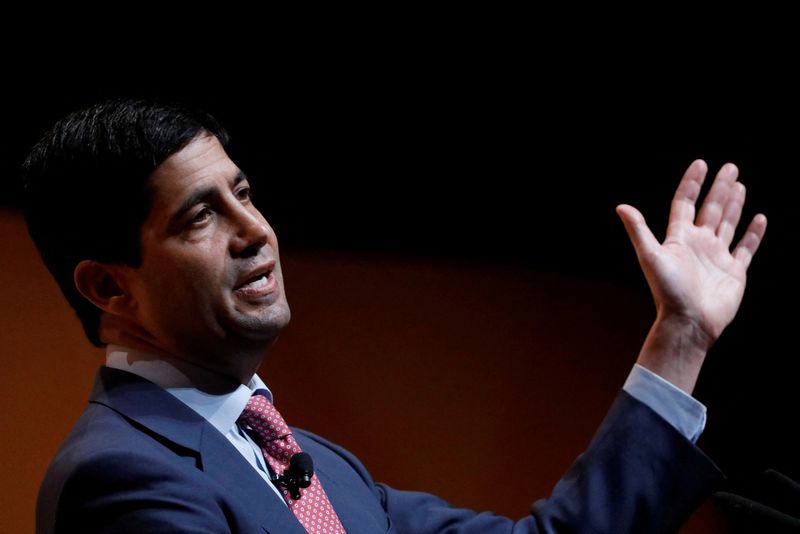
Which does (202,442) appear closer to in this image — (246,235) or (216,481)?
(216,481)

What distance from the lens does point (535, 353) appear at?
2.32 meters

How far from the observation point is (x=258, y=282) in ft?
4.13

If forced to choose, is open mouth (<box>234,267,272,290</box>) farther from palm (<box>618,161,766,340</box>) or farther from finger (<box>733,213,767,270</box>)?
finger (<box>733,213,767,270</box>)

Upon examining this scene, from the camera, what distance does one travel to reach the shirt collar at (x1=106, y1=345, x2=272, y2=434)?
1.23 metres

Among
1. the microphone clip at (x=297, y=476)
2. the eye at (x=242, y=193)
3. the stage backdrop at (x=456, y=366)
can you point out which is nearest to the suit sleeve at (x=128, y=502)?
the microphone clip at (x=297, y=476)

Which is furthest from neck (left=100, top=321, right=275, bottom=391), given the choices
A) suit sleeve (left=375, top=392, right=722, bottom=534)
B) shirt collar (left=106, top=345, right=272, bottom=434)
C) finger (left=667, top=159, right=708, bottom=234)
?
finger (left=667, top=159, right=708, bottom=234)

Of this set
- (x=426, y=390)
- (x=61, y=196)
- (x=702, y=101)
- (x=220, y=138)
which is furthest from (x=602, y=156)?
(x=61, y=196)

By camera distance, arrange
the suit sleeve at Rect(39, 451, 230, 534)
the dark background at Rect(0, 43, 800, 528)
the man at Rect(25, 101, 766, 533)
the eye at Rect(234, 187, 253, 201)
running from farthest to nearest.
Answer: the dark background at Rect(0, 43, 800, 528) < the eye at Rect(234, 187, 253, 201) < the man at Rect(25, 101, 766, 533) < the suit sleeve at Rect(39, 451, 230, 534)

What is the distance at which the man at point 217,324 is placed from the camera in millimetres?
1199

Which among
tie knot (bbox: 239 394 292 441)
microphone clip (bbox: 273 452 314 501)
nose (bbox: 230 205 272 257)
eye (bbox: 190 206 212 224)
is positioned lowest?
microphone clip (bbox: 273 452 314 501)

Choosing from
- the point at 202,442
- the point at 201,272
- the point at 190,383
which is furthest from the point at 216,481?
the point at 201,272

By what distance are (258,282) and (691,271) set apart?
57cm

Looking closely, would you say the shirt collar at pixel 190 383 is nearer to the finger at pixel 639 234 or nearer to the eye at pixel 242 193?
the eye at pixel 242 193

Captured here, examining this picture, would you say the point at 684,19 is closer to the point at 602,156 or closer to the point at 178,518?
the point at 602,156
